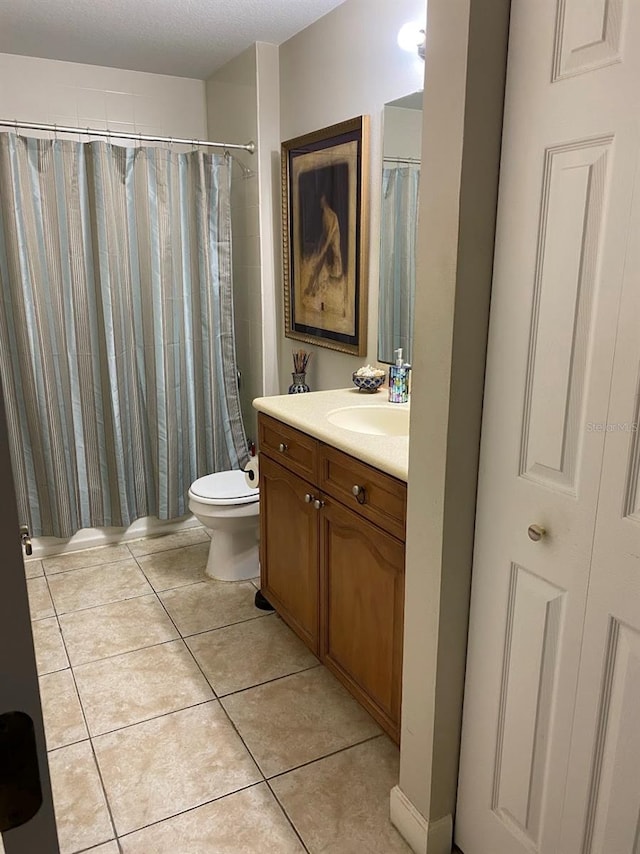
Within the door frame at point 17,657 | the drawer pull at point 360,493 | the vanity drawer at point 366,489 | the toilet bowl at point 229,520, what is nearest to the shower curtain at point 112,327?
the toilet bowl at point 229,520

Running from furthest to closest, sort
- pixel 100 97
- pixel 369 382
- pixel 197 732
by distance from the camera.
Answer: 1. pixel 100 97
2. pixel 369 382
3. pixel 197 732

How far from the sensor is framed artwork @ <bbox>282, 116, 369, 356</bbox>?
102 inches

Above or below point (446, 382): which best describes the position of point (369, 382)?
below

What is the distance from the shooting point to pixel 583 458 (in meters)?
1.16

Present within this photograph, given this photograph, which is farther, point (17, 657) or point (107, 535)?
point (107, 535)

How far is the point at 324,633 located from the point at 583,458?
1.27 meters

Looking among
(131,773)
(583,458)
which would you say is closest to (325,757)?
(131,773)

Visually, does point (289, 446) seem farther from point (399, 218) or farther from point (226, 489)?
point (399, 218)

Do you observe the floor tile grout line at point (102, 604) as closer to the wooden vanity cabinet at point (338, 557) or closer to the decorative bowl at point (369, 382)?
the wooden vanity cabinet at point (338, 557)

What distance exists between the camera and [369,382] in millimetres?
2562

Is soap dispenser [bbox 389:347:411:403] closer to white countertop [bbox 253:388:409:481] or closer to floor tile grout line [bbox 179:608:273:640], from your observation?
white countertop [bbox 253:388:409:481]

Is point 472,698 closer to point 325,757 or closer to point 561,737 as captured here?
point 561,737

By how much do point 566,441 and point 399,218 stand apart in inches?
57.2

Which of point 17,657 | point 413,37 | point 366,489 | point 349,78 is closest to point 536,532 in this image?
point 366,489
